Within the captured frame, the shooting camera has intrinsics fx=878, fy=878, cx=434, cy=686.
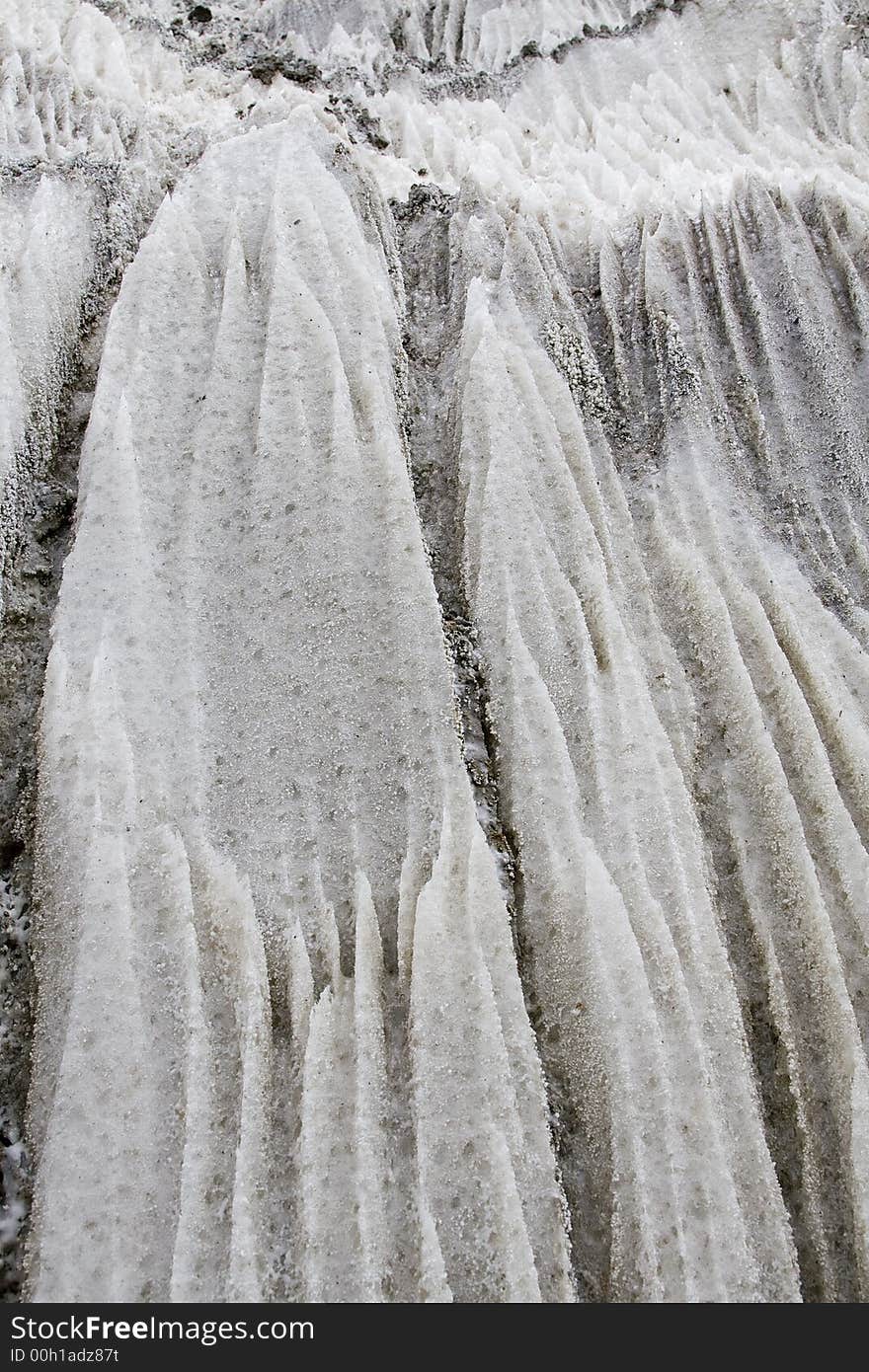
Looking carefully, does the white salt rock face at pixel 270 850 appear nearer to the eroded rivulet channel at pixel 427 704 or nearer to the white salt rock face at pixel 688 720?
the eroded rivulet channel at pixel 427 704

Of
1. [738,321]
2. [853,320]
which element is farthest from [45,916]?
[853,320]

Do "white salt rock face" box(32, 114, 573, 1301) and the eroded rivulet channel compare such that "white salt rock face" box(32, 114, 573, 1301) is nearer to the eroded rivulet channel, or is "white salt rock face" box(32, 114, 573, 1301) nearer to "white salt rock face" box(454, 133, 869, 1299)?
the eroded rivulet channel

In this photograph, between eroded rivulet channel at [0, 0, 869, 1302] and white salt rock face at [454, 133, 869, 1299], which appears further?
white salt rock face at [454, 133, 869, 1299]

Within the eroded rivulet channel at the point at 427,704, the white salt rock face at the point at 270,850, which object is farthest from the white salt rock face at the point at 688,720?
the white salt rock face at the point at 270,850

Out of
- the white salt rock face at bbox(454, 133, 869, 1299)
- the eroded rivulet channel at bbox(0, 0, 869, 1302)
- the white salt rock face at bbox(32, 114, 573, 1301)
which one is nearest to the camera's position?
the white salt rock face at bbox(32, 114, 573, 1301)

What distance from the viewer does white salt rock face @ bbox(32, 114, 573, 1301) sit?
8.35 meters

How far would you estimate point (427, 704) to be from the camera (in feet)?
37.1

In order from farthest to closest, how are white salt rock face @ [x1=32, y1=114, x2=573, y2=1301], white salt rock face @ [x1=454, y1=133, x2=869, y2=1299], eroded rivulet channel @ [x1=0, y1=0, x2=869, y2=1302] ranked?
white salt rock face @ [x1=454, y1=133, x2=869, y2=1299] → eroded rivulet channel @ [x1=0, y1=0, x2=869, y2=1302] → white salt rock face @ [x1=32, y1=114, x2=573, y2=1301]

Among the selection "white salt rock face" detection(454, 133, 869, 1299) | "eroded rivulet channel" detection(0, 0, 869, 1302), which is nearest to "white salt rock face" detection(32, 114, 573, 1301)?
"eroded rivulet channel" detection(0, 0, 869, 1302)

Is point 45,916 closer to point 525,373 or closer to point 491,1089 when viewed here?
point 491,1089

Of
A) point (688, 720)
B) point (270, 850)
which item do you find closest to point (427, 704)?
point (270, 850)

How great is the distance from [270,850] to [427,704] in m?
2.67

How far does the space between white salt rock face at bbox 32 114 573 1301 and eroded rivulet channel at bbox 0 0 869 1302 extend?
0.05 m

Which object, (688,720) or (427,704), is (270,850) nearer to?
(427,704)
